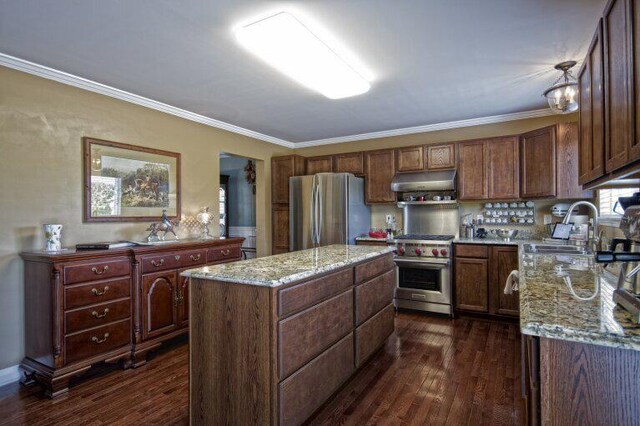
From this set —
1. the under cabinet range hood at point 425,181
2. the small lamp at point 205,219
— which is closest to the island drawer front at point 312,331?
the small lamp at point 205,219

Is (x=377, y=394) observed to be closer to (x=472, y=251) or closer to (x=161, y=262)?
(x=161, y=262)

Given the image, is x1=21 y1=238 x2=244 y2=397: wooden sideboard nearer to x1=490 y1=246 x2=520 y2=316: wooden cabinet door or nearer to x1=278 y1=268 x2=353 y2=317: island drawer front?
x1=278 y1=268 x2=353 y2=317: island drawer front

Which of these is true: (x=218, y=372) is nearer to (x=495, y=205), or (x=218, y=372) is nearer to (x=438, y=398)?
(x=438, y=398)

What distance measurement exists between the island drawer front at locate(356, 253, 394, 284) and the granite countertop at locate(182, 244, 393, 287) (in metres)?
0.09

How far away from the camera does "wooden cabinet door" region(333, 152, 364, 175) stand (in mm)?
5023

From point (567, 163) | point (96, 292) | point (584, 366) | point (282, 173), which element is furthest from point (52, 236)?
point (567, 163)

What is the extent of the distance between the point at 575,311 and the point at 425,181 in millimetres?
3498

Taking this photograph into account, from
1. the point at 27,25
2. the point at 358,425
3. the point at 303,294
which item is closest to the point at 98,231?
the point at 27,25

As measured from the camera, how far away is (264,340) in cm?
169

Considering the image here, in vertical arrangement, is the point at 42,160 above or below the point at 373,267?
above

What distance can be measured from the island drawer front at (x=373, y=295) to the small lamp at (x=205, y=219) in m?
2.12

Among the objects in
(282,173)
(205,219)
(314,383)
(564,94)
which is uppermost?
(564,94)

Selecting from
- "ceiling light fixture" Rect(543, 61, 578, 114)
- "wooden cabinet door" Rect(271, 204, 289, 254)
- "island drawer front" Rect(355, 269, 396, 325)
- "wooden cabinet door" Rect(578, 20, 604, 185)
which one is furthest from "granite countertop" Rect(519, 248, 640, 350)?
"wooden cabinet door" Rect(271, 204, 289, 254)

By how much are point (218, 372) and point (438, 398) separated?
149cm
